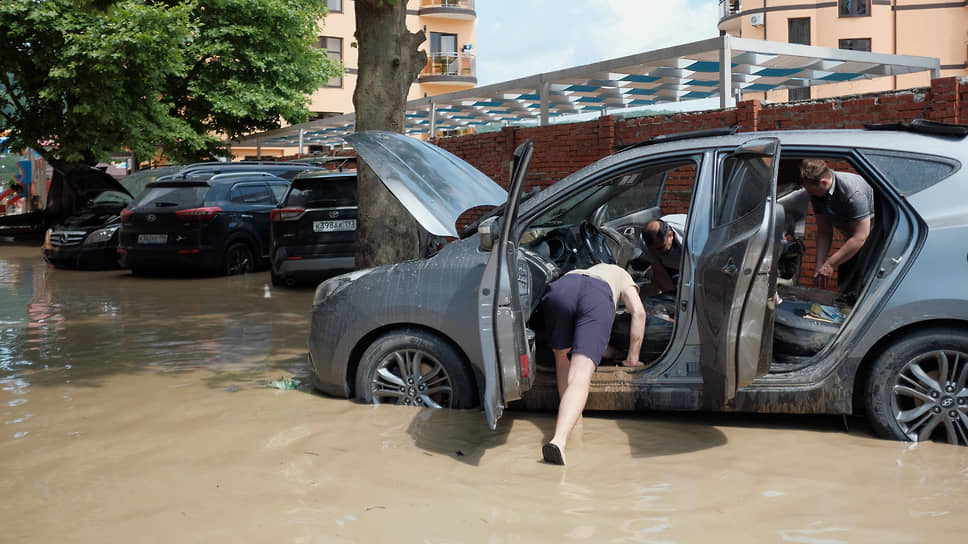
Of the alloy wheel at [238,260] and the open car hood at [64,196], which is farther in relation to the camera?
the open car hood at [64,196]

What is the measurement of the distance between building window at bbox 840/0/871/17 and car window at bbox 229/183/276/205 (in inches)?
1303

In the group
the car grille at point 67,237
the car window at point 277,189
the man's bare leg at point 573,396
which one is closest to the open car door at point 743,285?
the man's bare leg at point 573,396

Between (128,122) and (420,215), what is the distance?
22.2m

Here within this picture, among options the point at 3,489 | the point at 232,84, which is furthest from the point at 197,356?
the point at 232,84

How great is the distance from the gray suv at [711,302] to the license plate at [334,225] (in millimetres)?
6882

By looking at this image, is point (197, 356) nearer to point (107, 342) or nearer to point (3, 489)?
point (107, 342)

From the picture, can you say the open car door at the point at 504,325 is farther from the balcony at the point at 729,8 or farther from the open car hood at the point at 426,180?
the balcony at the point at 729,8

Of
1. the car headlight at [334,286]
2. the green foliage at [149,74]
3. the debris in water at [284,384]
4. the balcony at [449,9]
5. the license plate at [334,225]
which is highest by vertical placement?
the balcony at [449,9]

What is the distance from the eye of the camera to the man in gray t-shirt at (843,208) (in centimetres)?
537

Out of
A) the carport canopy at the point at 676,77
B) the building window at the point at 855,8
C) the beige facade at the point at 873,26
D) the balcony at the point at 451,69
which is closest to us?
the carport canopy at the point at 676,77

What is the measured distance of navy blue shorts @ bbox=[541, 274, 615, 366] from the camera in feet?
15.9

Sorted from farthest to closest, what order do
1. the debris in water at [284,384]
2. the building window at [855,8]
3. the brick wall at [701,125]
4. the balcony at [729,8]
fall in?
1. the balcony at [729,8]
2. the building window at [855,8]
3. the brick wall at [701,125]
4. the debris in water at [284,384]

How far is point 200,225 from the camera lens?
48.2 feet

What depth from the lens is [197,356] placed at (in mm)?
7910
